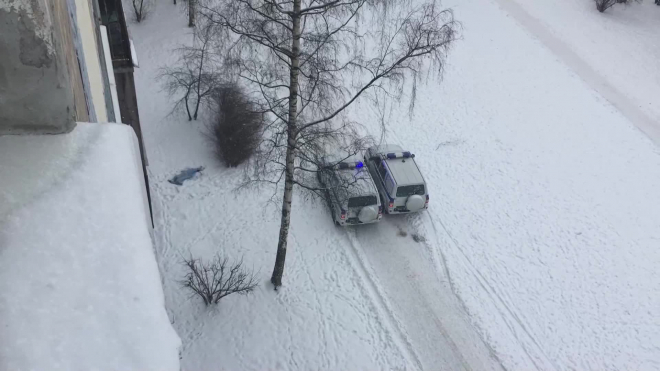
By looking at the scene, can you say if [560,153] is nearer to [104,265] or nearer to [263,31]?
[263,31]

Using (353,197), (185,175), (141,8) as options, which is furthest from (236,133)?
(141,8)

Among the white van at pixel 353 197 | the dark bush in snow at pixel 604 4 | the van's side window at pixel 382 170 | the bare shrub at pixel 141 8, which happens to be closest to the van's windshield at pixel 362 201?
the white van at pixel 353 197

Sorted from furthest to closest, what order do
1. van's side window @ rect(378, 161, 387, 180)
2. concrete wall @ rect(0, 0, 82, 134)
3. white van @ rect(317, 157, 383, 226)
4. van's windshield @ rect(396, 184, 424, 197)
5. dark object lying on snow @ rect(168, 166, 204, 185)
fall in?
dark object lying on snow @ rect(168, 166, 204, 185) < van's side window @ rect(378, 161, 387, 180) < van's windshield @ rect(396, 184, 424, 197) < white van @ rect(317, 157, 383, 226) < concrete wall @ rect(0, 0, 82, 134)

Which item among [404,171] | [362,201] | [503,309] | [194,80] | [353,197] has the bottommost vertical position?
[503,309]

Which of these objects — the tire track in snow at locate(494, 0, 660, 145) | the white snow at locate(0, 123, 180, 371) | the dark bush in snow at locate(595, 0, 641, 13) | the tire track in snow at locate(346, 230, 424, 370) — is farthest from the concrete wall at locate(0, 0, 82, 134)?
the dark bush in snow at locate(595, 0, 641, 13)

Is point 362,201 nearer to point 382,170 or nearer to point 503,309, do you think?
point 382,170

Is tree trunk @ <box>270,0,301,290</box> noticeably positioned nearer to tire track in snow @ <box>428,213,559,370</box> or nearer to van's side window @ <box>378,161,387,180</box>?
van's side window @ <box>378,161,387,180</box>
